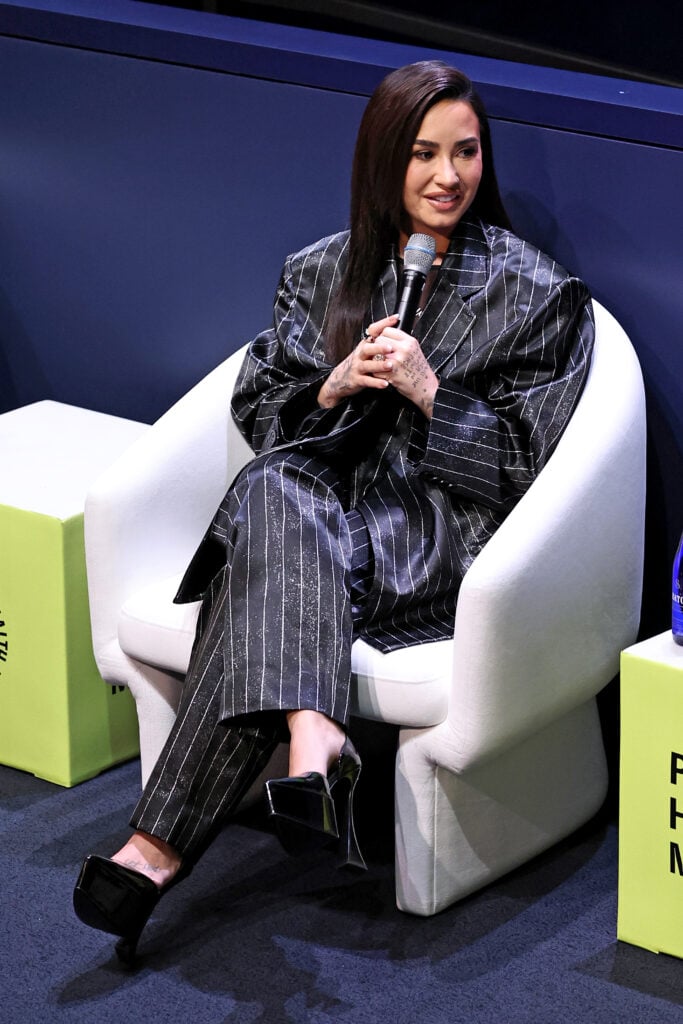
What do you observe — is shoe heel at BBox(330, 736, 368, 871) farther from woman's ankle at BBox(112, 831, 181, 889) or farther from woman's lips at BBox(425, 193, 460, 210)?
woman's lips at BBox(425, 193, 460, 210)

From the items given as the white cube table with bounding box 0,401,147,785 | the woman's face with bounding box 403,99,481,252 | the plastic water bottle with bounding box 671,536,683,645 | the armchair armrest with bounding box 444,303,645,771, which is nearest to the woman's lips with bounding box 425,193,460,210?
the woman's face with bounding box 403,99,481,252

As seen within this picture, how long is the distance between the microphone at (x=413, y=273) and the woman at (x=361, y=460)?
0.03m

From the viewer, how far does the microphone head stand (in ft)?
7.55

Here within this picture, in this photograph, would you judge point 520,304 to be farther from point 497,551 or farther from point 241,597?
point 241,597

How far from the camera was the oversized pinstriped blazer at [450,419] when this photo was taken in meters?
2.34

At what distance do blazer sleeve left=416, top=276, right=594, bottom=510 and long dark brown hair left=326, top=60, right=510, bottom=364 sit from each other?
0.21m

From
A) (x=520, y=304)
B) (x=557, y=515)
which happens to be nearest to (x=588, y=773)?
(x=557, y=515)

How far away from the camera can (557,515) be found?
7.17ft

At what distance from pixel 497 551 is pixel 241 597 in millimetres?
368

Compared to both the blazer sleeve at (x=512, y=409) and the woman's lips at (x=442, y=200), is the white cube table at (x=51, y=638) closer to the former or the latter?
the blazer sleeve at (x=512, y=409)

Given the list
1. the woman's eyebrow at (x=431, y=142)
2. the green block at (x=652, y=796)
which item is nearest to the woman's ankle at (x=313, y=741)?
the green block at (x=652, y=796)

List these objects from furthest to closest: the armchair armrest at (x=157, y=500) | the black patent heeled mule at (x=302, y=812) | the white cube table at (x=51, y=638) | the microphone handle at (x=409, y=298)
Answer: the white cube table at (x=51, y=638) → the armchair armrest at (x=157, y=500) → the microphone handle at (x=409, y=298) → the black patent heeled mule at (x=302, y=812)

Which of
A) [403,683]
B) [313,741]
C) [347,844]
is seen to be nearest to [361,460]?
[403,683]

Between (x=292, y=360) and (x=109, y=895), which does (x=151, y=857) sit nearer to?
(x=109, y=895)
